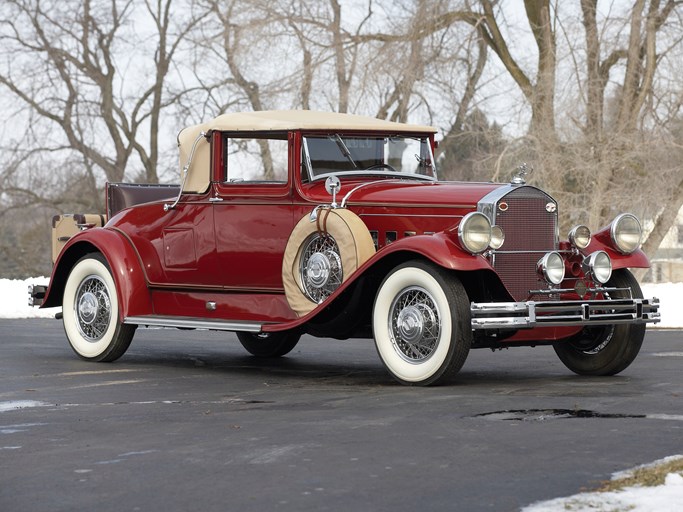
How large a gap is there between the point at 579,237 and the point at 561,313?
1031mm

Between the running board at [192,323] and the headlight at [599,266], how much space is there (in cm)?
256

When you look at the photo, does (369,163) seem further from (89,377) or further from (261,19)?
(261,19)

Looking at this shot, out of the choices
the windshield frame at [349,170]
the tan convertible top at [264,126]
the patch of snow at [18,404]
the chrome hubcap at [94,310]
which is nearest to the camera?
the patch of snow at [18,404]

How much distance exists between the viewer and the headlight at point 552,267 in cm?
898

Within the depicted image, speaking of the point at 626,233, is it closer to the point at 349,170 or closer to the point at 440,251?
the point at 440,251

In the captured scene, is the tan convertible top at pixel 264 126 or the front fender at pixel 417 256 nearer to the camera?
the front fender at pixel 417 256

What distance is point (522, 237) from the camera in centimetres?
914

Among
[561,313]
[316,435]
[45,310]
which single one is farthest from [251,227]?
[45,310]

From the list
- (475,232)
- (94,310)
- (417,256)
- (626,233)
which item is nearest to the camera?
(475,232)

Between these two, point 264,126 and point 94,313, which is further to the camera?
point 94,313

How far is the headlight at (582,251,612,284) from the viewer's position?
9.23 m

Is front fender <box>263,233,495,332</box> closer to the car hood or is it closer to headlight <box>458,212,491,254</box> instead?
headlight <box>458,212,491,254</box>

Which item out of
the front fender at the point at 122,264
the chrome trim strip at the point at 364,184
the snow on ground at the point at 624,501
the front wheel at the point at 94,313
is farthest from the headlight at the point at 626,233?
the snow on ground at the point at 624,501

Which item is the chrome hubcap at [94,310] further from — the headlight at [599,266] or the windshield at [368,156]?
the headlight at [599,266]
